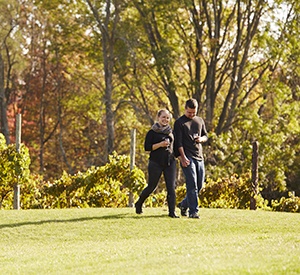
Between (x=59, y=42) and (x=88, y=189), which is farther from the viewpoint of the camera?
→ (x=59, y=42)

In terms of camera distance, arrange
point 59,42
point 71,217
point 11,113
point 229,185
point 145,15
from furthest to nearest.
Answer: point 11,113 < point 59,42 < point 145,15 < point 229,185 < point 71,217

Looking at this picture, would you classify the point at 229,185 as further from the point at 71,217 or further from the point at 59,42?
the point at 59,42

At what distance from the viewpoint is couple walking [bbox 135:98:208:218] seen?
13.2 meters

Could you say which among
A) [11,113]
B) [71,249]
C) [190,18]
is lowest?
[71,249]

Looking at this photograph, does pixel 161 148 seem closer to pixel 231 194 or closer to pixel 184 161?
pixel 184 161

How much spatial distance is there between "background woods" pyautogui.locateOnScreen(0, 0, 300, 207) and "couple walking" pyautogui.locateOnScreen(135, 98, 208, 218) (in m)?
9.61

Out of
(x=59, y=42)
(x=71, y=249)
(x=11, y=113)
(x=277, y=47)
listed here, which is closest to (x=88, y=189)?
(x=71, y=249)

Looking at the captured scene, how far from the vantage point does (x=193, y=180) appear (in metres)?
13.3

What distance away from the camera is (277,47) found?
28234mm

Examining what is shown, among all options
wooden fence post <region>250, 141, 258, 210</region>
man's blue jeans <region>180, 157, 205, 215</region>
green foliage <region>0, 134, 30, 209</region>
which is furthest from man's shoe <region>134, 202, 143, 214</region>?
wooden fence post <region>250, 141, 258, 210</region>

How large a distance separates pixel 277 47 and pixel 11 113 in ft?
64.4

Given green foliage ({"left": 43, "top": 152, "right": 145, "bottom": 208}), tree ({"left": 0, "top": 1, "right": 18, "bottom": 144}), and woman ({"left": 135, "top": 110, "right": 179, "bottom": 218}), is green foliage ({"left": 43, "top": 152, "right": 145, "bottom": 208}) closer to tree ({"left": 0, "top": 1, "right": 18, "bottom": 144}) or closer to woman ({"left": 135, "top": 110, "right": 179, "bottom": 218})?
woman ({"left": 135, "top": 110, "right": 179, "bottom": 218})

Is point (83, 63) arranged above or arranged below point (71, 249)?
above

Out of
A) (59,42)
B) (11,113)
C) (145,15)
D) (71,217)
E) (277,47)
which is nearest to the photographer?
(71,217)
